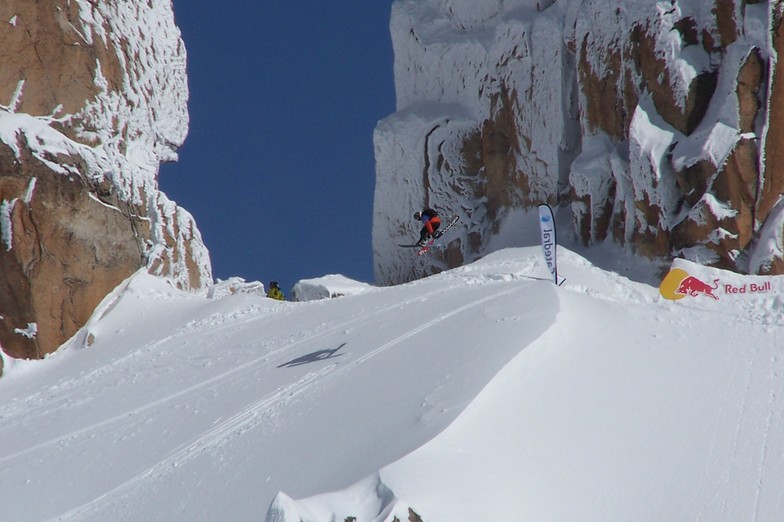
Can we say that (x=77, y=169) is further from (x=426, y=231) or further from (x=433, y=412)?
(x=433, y=412)

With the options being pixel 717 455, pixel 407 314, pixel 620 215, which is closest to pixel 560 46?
pixel 620 215

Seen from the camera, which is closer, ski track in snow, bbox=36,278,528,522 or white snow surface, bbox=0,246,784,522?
white snow surface, bbox=0,246,784,522

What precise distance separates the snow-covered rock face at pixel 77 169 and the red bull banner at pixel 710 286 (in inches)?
463

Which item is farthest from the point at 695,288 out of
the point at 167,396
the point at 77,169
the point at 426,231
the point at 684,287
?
the point at 77,169

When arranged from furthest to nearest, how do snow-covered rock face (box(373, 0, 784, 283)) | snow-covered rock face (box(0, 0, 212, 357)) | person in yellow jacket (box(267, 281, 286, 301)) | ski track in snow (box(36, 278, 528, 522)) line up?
1. person in yellow jacket (box(267, 281, 286, 301))
2. snow-covered rock face (box(0, 0, 212, 357))
3. snow-covered rock face (box(373, 0, 784, 283))
4. ski track in snow (box(36, 278, 528, 522))

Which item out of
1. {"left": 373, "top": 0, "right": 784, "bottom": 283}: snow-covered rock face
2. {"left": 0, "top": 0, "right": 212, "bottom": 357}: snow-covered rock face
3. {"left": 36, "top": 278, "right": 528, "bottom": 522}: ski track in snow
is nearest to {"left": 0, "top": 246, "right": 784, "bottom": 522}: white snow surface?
{"left": 36, "top": 278, "right": 528, "bottom": 522}: ski track in snow

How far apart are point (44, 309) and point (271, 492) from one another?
12.0 m

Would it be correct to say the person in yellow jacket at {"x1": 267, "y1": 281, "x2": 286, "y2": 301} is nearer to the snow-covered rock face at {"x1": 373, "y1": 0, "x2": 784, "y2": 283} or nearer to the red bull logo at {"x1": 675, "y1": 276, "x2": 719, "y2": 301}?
the snow-covered rock face at {"x1": 373, "y1": 0, "x2": 784, "y2": 283}

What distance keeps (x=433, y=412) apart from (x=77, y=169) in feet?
44.4

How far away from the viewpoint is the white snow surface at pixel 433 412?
1227 cm

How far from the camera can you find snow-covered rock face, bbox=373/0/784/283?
21125 millimetres

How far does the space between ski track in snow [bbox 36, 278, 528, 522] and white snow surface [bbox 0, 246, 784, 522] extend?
5cm

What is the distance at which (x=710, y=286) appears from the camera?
746 inches

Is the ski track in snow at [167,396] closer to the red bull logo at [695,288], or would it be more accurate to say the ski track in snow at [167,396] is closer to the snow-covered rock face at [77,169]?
the snow-covered rock face at [77,169]
